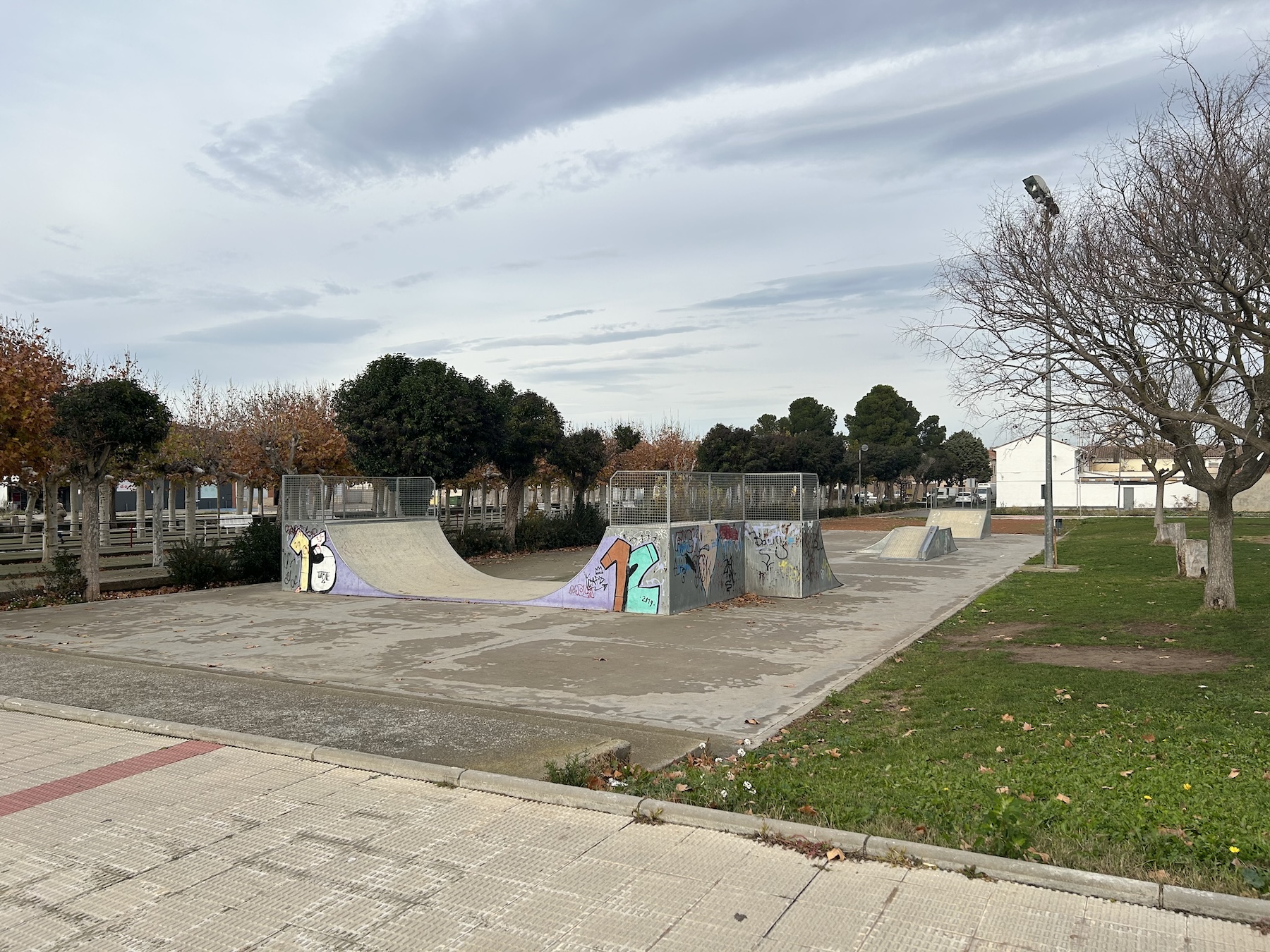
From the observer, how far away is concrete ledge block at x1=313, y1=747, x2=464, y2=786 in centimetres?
584

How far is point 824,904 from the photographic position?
403cm

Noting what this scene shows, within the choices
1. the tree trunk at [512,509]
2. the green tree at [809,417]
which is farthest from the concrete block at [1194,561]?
the green tree at [809,417]

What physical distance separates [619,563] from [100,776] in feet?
34.1

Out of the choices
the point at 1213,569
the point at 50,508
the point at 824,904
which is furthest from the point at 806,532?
the point at 50,508

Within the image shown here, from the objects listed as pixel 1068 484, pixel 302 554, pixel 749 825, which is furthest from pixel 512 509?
pixel 1068 484

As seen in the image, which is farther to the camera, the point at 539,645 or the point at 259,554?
the point at 259,554

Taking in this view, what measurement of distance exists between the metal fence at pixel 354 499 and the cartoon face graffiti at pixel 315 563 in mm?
506

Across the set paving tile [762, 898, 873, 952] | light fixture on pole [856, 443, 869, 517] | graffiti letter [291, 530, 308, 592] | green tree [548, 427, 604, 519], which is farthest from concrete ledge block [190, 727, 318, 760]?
light fixture on pole [856, 443, 869, 517]

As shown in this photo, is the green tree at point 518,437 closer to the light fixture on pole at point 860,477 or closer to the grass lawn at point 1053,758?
the grass lawn at point 1053,758

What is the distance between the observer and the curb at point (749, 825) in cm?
393

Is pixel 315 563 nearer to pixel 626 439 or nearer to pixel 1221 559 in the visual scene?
pixel 1221 559

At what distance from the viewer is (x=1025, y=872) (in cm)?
424

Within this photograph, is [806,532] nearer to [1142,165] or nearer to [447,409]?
[1142,165]

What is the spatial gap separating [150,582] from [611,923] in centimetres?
1765
